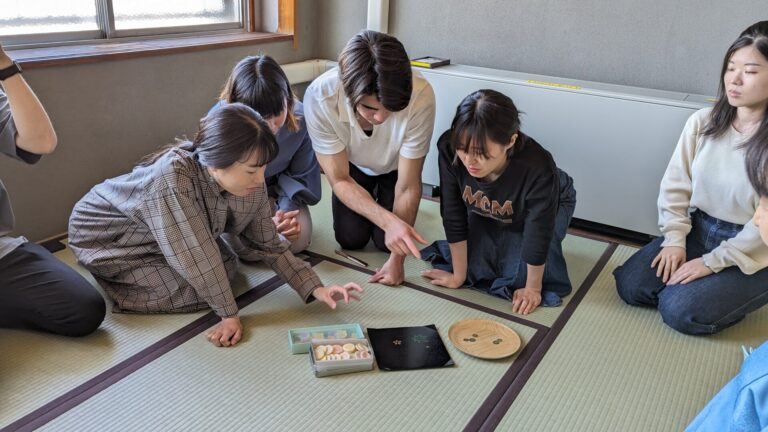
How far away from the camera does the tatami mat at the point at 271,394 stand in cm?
141

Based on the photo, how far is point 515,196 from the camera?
6.15 feet

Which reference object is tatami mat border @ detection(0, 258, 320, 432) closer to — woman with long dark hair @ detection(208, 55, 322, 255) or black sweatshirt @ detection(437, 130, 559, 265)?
woman with long dark hair @ detection(208, 55, 322, 255)

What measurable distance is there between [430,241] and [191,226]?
103cm

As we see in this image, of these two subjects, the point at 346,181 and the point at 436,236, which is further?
the point at 436,236

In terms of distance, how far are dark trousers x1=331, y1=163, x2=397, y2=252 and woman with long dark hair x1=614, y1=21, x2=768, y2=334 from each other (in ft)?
2.74

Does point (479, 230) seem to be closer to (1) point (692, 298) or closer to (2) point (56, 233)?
(1) point (692, 298)

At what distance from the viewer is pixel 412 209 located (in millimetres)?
2039

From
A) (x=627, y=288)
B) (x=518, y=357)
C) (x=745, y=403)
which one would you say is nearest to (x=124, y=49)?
(x=518, y=357)

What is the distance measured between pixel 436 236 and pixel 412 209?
450mm

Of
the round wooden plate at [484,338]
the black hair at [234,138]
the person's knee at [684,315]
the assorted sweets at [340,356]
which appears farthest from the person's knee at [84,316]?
the person's knee at [684,315]

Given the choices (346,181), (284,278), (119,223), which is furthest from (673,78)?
(119,223)

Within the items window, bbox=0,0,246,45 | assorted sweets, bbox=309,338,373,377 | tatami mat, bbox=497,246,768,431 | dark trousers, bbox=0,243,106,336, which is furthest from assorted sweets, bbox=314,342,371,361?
window, bbox=0,0,246,45

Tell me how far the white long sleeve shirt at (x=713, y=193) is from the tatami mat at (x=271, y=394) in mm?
600

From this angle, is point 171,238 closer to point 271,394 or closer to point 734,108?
point 271,394
